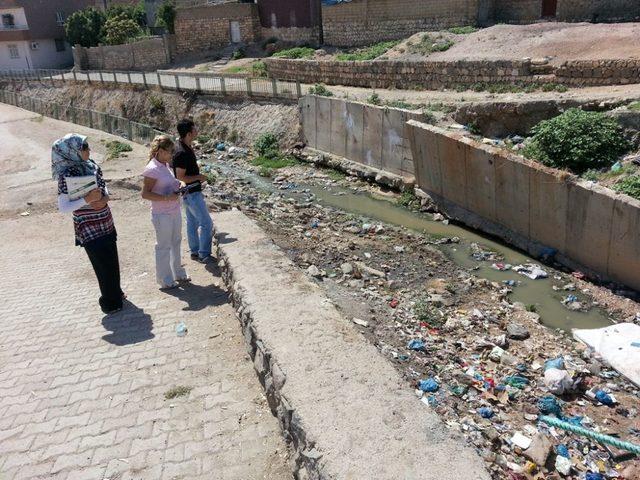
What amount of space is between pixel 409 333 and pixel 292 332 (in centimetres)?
280

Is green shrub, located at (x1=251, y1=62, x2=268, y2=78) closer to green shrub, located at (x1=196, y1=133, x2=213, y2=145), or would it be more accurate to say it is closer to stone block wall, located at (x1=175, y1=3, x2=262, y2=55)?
green shrub, located at (x1=196, y1=133, x2=213, y2=145)

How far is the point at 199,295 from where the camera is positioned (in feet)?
19.6

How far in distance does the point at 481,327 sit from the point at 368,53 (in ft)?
61.0

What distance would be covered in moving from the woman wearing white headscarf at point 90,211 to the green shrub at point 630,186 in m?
7.76

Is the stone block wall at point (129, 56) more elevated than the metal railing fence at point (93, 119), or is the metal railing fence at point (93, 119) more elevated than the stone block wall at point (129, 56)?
the stone block wall at point (129, 56)

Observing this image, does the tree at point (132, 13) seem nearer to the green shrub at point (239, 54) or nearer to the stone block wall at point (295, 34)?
the green shrub at point (239, 54)

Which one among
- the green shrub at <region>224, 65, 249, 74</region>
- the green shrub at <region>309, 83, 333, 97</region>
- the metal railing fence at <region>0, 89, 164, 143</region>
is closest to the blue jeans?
the metal railing fence at <region>0, 89, 164, 143</region>

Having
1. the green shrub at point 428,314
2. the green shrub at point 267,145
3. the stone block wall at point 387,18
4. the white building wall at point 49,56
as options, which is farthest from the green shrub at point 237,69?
the white building wall at point 49,56

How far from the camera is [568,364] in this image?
6.47m

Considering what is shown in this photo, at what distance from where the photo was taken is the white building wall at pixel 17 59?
43.4 m

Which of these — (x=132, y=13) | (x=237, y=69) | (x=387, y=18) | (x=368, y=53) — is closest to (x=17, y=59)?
(x=132, y=13)

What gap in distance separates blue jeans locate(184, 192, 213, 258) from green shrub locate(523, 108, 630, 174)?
6.91 m

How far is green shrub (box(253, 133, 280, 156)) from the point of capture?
18.0 metres

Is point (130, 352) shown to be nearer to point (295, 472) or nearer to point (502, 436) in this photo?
point (295, 472)
